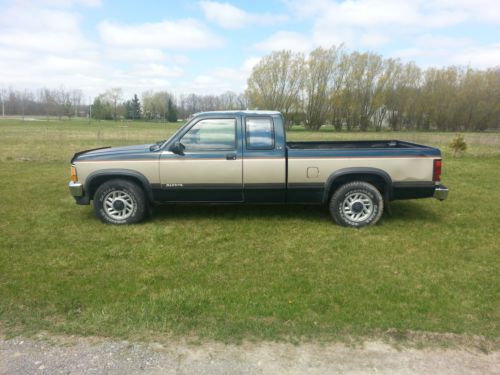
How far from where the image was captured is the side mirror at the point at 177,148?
5.45 m

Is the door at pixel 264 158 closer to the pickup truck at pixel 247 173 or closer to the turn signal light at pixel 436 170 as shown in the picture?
the pickup truck at pixel 247 173

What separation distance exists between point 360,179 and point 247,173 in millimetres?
1792

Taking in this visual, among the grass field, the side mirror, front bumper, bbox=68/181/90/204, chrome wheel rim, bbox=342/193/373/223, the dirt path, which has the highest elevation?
the side mirror

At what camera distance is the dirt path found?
98.9 inches

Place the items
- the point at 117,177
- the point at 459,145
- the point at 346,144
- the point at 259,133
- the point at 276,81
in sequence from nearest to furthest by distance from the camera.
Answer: the point at 259,133 < the point at 117,177 < the point at 346,144 < the point at 459,145 < the point at 276,81

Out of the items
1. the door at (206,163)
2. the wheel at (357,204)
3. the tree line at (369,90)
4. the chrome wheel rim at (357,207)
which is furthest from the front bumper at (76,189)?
the tree line at (369,90)

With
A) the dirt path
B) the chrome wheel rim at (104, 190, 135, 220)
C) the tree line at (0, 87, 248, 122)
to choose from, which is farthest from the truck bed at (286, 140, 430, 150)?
the tree line at (0, 87, 248, 122)

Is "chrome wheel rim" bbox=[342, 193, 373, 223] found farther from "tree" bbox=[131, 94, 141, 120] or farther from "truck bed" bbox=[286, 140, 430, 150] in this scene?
"tree" bbox=[131, 94, 141, 120]

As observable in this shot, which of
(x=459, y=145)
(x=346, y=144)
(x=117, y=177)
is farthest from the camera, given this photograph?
(x=459, y=145)

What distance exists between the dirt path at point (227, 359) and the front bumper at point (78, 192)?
3.07 metres

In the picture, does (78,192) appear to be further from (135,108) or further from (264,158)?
(135,108)

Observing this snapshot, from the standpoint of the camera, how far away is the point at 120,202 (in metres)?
5.67

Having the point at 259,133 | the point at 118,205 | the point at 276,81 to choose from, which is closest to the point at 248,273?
the point at 259,133

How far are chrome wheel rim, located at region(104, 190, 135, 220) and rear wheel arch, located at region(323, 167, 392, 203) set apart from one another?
10.2 feet
